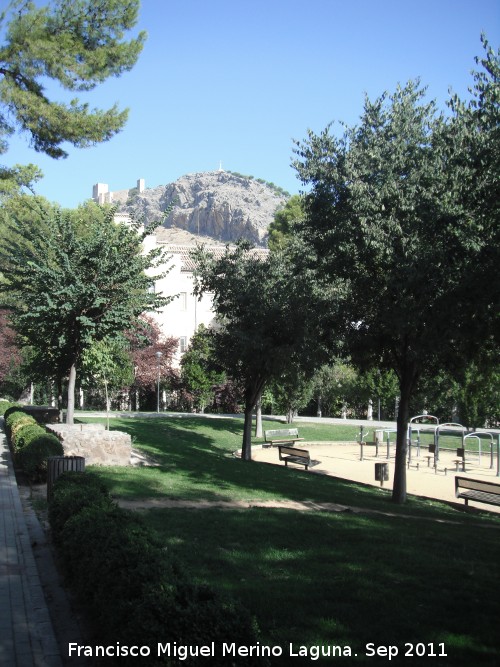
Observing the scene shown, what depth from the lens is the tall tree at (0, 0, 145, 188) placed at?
14.6 metres

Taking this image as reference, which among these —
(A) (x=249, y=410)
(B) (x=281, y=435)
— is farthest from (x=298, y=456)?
(B) (x=281, y=435)

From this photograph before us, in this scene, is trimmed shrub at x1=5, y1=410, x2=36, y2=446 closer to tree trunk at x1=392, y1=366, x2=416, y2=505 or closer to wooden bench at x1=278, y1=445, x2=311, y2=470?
wooden bench at x1=278, y1=445, x2=311, y2=470

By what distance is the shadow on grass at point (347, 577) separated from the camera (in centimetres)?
490

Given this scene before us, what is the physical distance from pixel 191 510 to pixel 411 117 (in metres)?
9.94

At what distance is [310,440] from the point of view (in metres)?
32.7

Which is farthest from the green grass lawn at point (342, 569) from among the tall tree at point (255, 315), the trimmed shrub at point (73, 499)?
the tall tree at point (255, 315)

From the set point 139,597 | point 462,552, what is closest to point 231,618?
point 139,597

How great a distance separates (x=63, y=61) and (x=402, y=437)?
11921 mm

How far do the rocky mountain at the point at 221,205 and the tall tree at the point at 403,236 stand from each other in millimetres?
115319

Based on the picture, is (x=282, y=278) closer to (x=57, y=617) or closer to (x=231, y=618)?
(x=57, y=617)

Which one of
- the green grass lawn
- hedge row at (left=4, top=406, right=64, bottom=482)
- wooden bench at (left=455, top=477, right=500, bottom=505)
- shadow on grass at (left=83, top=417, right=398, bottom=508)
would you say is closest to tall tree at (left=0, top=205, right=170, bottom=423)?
hedge row at (left=4, top=406, right=64, bottom=482)

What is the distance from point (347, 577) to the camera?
6.29 m

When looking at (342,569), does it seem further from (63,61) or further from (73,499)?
(63,61)

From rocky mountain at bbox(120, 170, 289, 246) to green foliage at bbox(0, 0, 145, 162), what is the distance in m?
114
